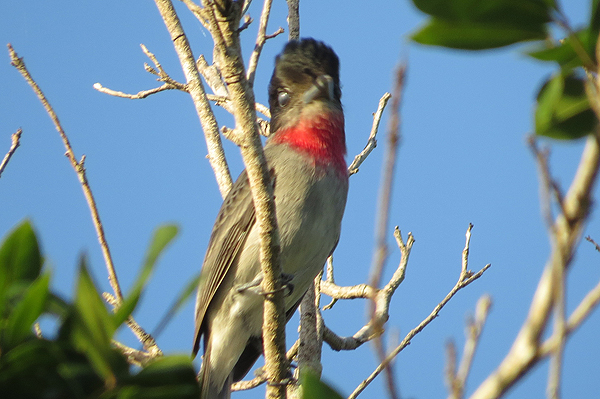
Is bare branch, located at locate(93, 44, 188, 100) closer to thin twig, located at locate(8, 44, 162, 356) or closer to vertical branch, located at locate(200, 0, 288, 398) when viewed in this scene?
thin twig, located at locate(8, 44, 162, 356)

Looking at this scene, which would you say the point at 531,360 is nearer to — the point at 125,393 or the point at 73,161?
the point at 125,393

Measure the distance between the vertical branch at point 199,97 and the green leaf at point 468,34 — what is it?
4.25 m

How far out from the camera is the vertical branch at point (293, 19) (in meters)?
5.88

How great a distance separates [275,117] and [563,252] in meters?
4.80

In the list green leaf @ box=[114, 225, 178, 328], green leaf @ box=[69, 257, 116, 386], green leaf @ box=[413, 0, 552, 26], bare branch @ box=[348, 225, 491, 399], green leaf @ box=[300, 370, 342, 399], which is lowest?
bare branch @ box=[348, 225, 491, 399]

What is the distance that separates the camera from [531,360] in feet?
3.35

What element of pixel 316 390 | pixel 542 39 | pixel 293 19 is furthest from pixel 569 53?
pixel 293 19

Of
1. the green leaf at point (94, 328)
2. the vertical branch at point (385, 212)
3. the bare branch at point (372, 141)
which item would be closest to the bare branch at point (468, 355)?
the vertical branch at point (385, 212)

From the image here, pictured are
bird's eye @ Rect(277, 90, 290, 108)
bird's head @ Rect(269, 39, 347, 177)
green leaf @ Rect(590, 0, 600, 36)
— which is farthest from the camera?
bird's eye @ Rect(277, 90, 290, 108)

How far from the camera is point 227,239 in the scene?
5.04 m

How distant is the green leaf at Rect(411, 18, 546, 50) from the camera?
4.59 ft

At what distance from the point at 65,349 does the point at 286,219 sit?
11.0 feet

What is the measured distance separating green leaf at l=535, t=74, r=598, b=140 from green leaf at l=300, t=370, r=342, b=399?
73 centimetres

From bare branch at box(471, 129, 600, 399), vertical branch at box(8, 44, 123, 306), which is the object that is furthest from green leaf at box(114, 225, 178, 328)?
vertical branch at box(8, 44, 123, 306)
